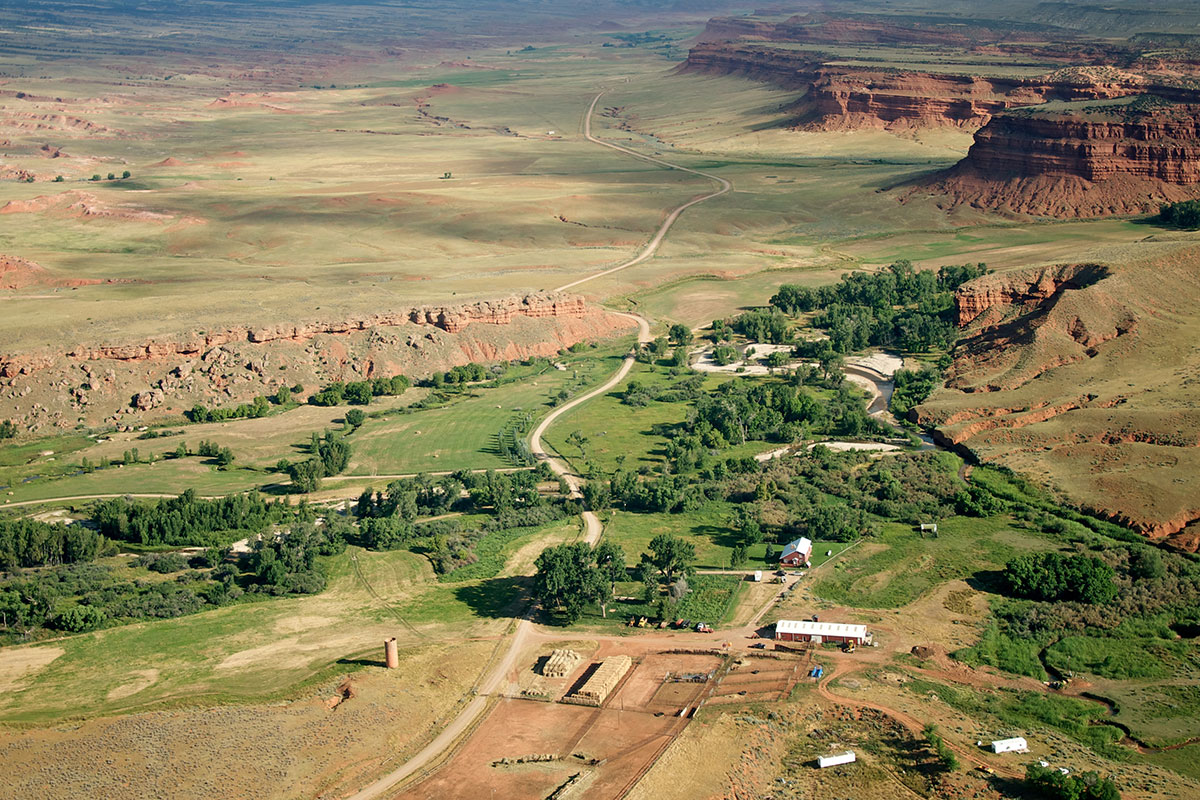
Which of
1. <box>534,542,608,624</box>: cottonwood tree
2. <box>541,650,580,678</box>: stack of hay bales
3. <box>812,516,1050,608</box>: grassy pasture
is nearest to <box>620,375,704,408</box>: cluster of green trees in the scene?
<box>812,516,1050,608</box>: grassy pasture

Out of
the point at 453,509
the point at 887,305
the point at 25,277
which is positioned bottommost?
the point at 453,509

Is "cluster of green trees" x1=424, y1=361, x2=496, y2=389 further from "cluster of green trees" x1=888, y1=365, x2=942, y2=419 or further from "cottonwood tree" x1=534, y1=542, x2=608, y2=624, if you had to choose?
"cottonwood tree" x1=534, y1=542, x2=608, y2=624

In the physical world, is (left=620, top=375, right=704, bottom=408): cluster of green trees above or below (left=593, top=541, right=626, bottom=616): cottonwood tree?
below

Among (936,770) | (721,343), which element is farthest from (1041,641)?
(721,343)

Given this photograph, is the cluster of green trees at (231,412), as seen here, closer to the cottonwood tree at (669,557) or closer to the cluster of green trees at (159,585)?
the cluster of green trees at (159,585)

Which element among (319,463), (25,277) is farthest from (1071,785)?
(25,277)

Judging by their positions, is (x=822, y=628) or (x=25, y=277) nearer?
(x=822, y=628)

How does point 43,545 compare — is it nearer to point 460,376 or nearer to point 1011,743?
point 460,376
